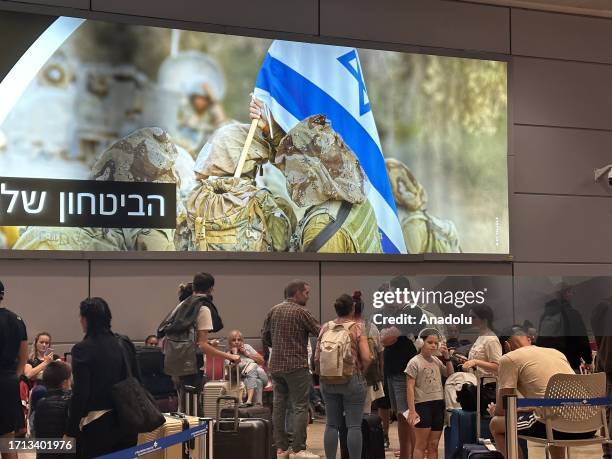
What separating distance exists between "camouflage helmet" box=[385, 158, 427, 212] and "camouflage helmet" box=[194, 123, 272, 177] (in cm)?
149

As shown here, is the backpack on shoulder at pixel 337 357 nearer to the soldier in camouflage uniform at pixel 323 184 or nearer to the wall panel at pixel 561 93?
the soldier in camouflage uniform at pixel 323 184

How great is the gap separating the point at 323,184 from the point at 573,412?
4.51m

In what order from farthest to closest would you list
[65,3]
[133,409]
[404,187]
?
[404,187] < [65,3] < [133,409]

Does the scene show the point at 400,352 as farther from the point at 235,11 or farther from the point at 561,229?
the point at 561,229

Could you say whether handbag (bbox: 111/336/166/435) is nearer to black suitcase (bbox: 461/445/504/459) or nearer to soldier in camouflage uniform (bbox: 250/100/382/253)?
black suitcase (bbox: 461/445/504/459)

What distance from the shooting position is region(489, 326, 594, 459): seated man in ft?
19.7

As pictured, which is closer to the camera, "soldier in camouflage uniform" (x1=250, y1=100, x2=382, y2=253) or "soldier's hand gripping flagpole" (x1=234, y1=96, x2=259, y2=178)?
"soldier's hand gripping flagpole" (x1=234, y1=96, x2=259, y2=178)

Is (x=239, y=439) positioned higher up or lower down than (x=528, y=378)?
lower down

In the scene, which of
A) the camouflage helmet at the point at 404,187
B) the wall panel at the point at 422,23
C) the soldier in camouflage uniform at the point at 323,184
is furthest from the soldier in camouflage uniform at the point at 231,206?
the wall panel at the point at 422,23

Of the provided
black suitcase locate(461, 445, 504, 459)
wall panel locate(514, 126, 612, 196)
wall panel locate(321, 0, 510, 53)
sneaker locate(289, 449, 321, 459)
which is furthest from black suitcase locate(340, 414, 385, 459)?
wall panel locate(321, 0, 510, 53)

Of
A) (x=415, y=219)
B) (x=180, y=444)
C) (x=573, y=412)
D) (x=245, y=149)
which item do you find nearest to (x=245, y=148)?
(x=245, y=149)

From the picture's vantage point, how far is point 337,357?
671 centimetres

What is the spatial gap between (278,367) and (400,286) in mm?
1283

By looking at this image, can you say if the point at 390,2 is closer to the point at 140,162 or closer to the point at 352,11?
the point at 352,11
